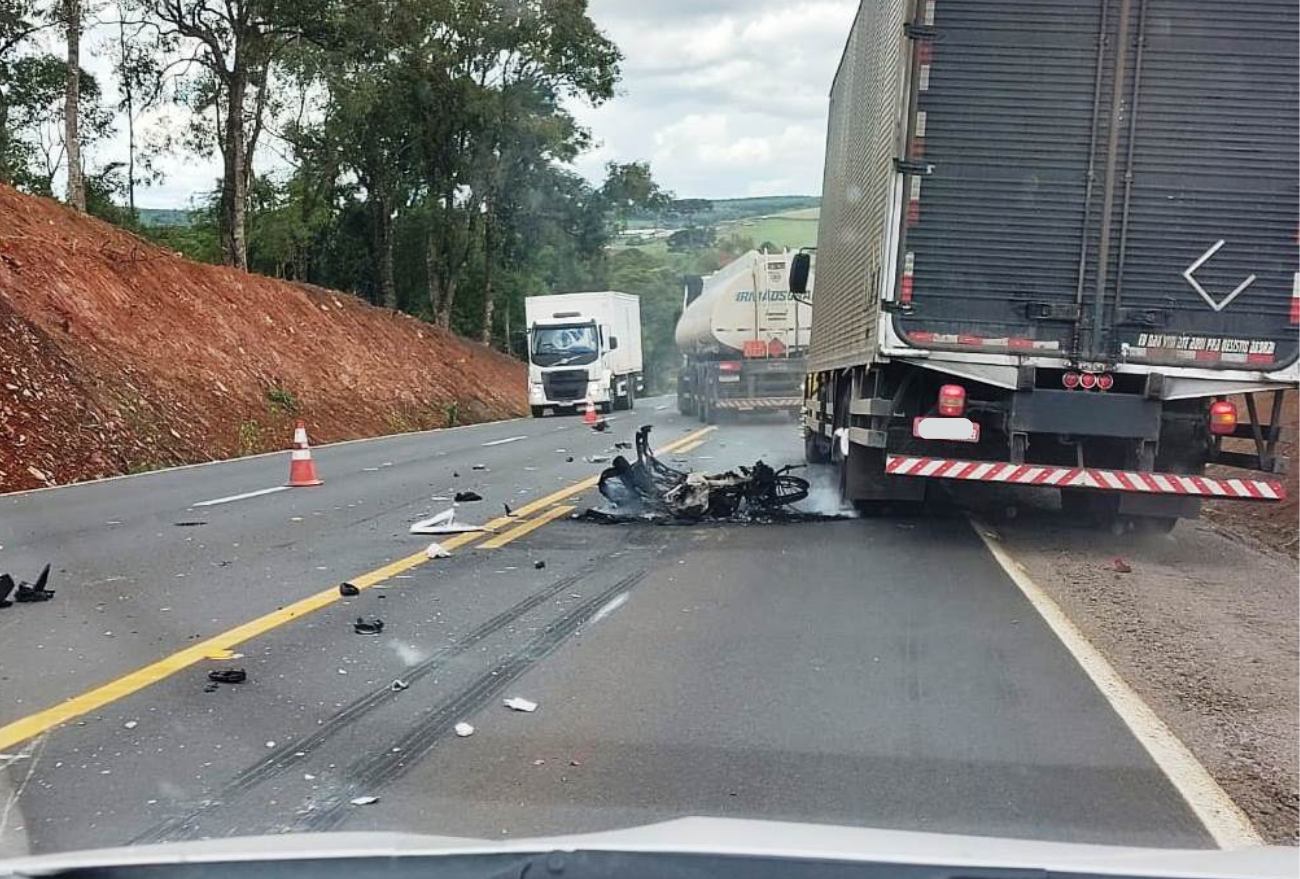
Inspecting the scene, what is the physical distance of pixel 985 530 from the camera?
38.4ft

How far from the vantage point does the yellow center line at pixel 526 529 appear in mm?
10906

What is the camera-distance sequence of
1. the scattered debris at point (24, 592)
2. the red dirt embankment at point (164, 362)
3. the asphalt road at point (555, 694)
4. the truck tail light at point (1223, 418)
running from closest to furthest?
1. the asphalt road at point (555, 694)
2. the scattered debris at point (24, 592)
3. the truck tail light at point (1223, 418)
4. the red dirt embankment at point (164, 362)

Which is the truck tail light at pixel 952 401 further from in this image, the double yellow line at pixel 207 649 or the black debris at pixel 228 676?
the black debris at pixel 228 676

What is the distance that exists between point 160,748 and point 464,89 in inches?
1521

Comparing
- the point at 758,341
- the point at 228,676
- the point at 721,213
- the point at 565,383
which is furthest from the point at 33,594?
the point at 721,213

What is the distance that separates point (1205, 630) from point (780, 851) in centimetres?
622

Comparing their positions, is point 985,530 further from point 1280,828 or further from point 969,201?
point 1280,828

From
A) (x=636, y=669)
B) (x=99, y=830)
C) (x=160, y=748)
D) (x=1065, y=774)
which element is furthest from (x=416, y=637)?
(x=1065, y=774)

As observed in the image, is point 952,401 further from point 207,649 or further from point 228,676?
point 228,676

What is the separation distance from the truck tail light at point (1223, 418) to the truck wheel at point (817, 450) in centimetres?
720

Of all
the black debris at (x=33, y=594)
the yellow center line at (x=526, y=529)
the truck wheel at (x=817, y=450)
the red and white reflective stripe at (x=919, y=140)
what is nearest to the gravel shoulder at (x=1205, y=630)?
the red and white reflective stripe at (x=919, y=140)

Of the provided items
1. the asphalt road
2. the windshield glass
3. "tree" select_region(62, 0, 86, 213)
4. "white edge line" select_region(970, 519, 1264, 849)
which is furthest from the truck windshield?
"white edge line" select_region(970, 519, 1264, 849)

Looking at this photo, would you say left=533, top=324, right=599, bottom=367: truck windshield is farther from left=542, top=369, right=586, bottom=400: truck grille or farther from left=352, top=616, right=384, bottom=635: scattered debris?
left=352, top=616, right=384, bottom=635: scattered debris

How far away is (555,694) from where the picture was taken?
242 inches
